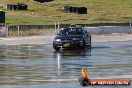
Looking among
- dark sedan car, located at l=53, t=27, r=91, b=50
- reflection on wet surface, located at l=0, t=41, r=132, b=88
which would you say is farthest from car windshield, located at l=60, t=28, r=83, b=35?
reflection on wet surface, located at l=0, t=41, r=132, b=88

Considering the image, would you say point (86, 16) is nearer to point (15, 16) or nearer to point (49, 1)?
point (15, 16)

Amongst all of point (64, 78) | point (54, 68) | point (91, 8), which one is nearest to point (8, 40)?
point (54, 68)

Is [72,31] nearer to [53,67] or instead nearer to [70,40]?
[70,40]

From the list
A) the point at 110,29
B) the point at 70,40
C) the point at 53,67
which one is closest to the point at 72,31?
the point at 70,40

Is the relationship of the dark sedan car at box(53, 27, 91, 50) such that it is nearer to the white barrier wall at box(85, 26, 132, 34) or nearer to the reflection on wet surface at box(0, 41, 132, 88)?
A: the reflection on wet surface at box(0, 41, 132, 88)

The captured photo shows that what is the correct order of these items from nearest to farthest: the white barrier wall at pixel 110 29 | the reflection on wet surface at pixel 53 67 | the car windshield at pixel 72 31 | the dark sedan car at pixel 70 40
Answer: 1. the reflection on wet surface at pixel 53 67
2. the dark sedan car at pixel 70 40
3. the car windshield at pixel 72 31
4. the white barrier wall at pixel 110 29

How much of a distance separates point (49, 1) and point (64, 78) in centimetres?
8220

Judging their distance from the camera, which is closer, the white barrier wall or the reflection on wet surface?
the reflection on wet surface

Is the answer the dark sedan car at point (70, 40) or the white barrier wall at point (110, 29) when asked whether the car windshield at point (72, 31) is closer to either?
the dark sedan car at point (70, 40)

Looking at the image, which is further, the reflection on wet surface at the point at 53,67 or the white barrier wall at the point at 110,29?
the white barrier wall at the point at 110,29

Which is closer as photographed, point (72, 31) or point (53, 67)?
point (53, 67)

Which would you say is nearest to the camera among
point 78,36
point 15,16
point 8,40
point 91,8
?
point 78,36

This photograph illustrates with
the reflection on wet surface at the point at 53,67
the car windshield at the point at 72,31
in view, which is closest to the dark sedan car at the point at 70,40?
the car windshield at the point at 72,31

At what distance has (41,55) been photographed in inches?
1390
